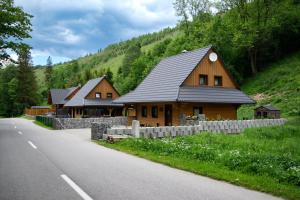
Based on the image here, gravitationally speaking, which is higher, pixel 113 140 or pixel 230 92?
pixel 230 92

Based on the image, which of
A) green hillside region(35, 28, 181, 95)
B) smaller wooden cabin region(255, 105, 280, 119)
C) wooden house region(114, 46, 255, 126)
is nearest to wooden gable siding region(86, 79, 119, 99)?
wooden house region(114, 46, 255, 126)

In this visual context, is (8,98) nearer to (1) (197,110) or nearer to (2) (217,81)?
(2) (217,81)

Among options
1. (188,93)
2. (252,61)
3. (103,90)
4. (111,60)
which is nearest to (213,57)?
(188,93)

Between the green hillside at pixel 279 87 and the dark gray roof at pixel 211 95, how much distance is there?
20.4ft

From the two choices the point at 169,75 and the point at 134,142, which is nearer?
the point at 134,142

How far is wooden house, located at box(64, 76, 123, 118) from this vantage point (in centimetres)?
5325

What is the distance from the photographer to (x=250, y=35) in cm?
5303

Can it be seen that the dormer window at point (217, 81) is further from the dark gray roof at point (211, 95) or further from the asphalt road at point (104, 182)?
the asphalt road at point (104, 182)

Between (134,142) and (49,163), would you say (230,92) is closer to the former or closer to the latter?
(134,142)

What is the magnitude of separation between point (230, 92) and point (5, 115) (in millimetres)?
87333

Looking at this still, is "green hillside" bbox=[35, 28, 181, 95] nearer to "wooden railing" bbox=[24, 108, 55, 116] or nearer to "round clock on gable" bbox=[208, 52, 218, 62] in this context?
"wooden railing" bbox=[24, 108, 55, 116]

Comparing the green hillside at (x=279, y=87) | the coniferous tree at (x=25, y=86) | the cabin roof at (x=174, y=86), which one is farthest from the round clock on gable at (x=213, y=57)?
A: the coniferous tree at (x=25, y=86)

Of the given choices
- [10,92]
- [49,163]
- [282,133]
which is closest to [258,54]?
[282,133]

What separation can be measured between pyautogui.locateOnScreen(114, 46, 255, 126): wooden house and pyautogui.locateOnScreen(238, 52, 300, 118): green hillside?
7313mm
